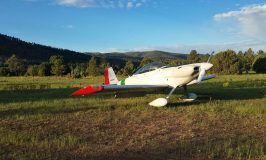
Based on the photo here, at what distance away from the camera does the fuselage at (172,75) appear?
1486 cm

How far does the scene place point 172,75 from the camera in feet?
50.0

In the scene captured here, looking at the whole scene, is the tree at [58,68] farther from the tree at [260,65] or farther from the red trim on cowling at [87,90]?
the red trim on cowling at [87,90]

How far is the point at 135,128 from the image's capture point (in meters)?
9.75

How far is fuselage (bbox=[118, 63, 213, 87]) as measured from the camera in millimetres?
14859

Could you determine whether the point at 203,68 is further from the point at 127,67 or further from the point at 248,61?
the point at 248,61

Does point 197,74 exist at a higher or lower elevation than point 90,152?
higher

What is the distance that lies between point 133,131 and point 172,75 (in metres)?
6.28

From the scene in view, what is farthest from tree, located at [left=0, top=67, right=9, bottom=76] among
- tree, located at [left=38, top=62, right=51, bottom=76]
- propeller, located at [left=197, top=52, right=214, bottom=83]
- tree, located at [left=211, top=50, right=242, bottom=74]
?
propeller, located at [left=197, top=52, right=214, bottom=83]

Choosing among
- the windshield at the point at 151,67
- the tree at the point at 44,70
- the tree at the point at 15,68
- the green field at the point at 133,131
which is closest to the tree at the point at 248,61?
the tree at the point at 44,70

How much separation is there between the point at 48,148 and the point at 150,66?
948 cm

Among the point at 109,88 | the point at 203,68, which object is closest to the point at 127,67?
the point at 203,68

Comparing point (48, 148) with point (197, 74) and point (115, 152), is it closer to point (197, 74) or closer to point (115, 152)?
point (115, 152)

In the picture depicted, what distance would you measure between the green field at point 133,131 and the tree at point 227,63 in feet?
167

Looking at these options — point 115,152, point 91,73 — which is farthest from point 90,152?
point 91,73
